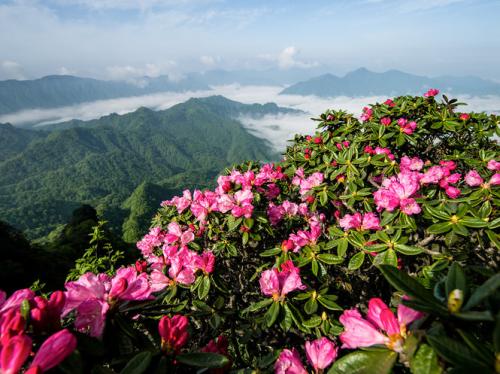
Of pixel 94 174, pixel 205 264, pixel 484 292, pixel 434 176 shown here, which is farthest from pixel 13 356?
pixel 94 174

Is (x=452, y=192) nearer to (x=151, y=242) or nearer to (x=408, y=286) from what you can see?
(x=408, y=286)

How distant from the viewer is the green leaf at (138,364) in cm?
93

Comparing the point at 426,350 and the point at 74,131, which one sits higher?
the point at 426,350

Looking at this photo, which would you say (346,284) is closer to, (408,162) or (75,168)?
(408,162)

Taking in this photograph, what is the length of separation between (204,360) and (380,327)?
25.8 inches

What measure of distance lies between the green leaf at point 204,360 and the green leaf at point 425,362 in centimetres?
60

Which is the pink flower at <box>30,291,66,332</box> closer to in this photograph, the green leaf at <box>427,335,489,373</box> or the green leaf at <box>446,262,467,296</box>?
the green leaf at <box>427,335,489,373</box>

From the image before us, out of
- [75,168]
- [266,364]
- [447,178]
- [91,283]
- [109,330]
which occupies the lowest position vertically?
[75,168]

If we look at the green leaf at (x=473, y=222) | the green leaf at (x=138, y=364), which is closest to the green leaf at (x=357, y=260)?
the green leaf at (x=473, y=222)

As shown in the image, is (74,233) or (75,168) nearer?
(74,233)

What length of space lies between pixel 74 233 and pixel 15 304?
34105mm

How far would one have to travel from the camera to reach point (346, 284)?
2.89 metres

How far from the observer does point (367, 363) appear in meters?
0.93

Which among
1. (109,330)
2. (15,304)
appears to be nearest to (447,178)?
(109,330)
